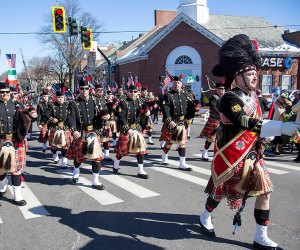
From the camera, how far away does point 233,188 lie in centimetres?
371

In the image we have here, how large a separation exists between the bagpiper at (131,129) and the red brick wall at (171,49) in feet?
66.4

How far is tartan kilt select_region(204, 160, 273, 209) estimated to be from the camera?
357 centimetres

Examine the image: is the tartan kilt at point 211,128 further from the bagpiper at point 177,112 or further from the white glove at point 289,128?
the white glove at point 289,128

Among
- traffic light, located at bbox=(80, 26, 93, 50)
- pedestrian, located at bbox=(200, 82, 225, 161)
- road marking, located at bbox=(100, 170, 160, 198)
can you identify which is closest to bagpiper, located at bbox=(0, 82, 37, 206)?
road marking, located at bbox=(100, 170, 160, 198)

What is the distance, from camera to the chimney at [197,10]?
30.5m

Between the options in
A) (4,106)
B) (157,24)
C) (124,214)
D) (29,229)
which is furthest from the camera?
(157,24)

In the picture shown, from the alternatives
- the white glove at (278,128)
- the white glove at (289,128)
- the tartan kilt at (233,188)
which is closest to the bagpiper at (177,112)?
the tartan kilt at (233,188)

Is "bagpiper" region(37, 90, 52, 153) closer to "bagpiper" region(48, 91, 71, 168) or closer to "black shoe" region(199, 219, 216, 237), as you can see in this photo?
"bagpiper" region(48, 91, 71, 168)

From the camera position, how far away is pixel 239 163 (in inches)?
141

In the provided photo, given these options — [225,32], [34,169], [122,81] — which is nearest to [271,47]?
[225,32]

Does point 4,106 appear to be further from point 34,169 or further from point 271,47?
point 271,47

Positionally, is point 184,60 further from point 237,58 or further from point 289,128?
point 289,128

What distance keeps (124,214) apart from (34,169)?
14.0ft

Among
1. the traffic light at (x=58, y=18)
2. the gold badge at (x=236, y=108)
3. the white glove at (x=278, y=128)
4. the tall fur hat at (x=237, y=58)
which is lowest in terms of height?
the white glove at (x=278, y=128)
